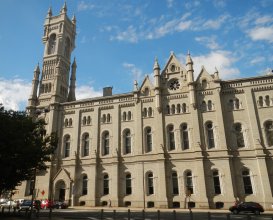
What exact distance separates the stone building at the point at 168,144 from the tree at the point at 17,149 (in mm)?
15409

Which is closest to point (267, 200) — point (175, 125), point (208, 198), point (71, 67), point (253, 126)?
point (208, 198)

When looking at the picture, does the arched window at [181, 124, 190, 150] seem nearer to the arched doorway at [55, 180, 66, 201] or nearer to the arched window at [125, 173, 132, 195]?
the arched window at [125, 173, 132, 195]

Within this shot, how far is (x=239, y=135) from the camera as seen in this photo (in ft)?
127

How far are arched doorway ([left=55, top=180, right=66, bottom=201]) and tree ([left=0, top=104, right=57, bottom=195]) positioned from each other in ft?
50.8

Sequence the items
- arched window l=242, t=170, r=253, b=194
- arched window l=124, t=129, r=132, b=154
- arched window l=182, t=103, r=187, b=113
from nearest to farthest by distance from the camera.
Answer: arched window l=242, t=170, r=253, b=194 < arched window l=182, t=103, r=187, b=113 < arched window l=124, t=129, r=132, b=154

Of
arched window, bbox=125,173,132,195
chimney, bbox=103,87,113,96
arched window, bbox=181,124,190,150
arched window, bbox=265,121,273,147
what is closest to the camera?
arched window, bbox=265,121,273,147

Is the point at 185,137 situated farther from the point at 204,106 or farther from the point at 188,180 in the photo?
the point at 188,180

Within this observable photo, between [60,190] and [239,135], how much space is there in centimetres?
3052

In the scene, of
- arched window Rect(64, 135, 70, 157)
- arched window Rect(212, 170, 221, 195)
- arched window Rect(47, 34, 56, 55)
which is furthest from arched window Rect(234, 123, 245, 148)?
arched window Rect(47, 34, 56, 55)

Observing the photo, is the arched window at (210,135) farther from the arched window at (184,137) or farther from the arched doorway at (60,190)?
the arched doorway at (60,190)

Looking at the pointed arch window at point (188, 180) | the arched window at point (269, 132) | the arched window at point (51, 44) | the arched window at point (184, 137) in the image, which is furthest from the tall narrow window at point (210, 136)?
the arched window at point (51, 44)

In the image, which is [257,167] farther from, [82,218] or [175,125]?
[82,218]

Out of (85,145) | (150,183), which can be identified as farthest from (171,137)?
(85,145)

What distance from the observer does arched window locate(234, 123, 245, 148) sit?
3841cm
